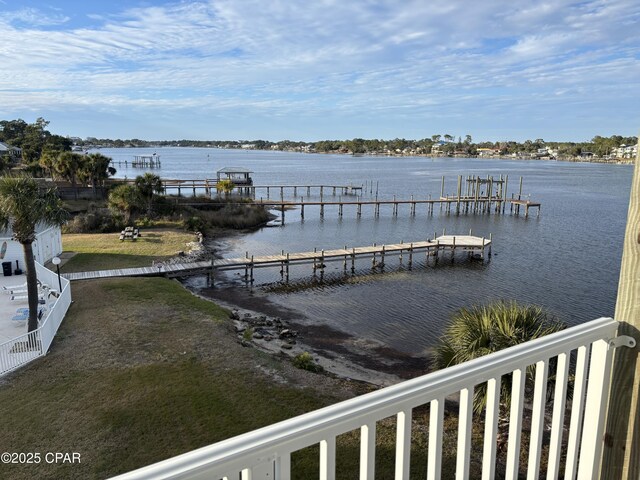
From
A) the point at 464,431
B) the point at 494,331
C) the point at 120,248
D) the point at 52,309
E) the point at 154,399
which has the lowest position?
the point at 120,248

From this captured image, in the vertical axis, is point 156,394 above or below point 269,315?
above

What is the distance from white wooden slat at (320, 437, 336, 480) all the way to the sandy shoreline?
13.1m

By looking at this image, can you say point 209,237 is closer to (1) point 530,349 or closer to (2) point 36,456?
(2) point 36,456

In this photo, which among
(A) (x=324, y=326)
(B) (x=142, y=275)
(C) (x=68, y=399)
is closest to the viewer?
(C) (x=68, y=399)

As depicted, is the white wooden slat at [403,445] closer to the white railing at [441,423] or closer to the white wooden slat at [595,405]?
the white railing at [441,423]

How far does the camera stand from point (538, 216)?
5106 cm

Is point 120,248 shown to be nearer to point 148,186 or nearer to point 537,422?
point 148,186

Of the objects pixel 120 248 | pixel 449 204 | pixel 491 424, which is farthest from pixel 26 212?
pixel 449 204

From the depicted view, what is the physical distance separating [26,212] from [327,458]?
14.8 meters

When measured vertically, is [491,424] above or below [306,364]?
above

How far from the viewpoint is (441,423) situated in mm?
1685

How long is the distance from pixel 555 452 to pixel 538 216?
176ft

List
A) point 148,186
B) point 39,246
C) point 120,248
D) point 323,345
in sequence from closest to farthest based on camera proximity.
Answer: point 323,345, point 39,246, point 120,248, point 148,186

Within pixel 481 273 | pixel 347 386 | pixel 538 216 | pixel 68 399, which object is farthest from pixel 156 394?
pixel 538 216
